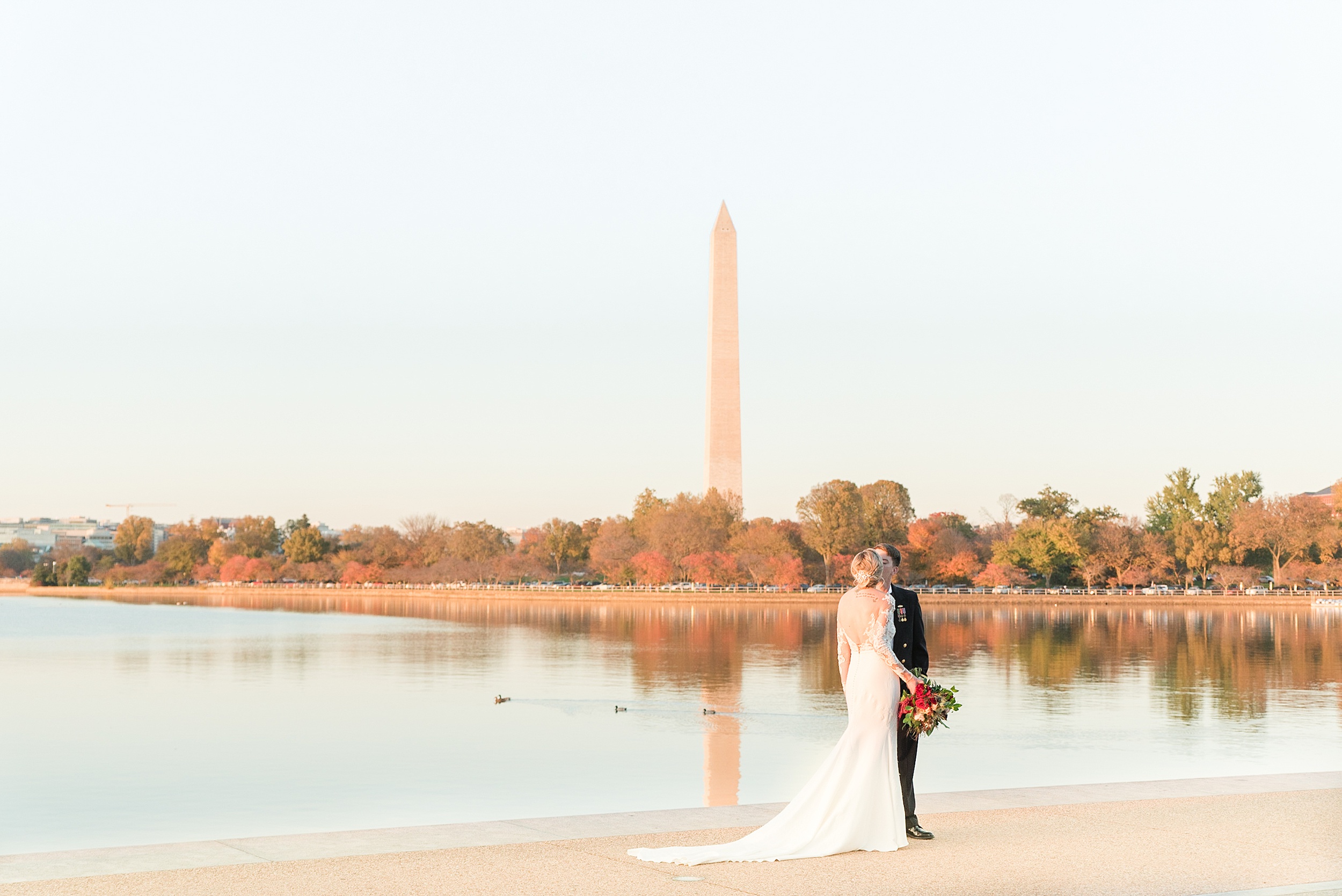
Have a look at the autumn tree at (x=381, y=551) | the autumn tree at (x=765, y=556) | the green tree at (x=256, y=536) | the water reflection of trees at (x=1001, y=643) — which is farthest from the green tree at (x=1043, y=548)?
the green tree at (x=256, y=536)

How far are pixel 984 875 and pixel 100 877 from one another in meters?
4.63

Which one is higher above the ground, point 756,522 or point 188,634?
point 756,522

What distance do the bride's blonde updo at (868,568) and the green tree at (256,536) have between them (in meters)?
144

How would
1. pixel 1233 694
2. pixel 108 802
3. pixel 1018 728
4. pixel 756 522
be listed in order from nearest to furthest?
pixel 108 802 < pixel 1018 728 < pixel 1233 694 < pixel 756 522

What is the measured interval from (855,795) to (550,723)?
16663mm

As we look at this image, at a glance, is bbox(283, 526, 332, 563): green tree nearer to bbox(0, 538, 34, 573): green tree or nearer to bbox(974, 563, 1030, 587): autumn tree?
bbox(0, 538, 34, 573): green tree

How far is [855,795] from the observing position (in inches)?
311

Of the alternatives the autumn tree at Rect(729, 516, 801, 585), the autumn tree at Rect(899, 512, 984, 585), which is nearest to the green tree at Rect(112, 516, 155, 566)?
the autumn tree at Rect(729, 516, 801, 585)

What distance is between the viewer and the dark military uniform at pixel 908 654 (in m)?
8.47

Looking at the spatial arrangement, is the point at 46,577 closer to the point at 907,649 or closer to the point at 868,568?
the point at 907,649

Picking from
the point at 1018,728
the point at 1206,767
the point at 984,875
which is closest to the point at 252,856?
the point at 984,875

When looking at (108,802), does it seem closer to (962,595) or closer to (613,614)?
(613,614)

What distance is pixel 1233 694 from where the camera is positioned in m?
27.2

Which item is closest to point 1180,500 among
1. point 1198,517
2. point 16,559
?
point 1198,517
